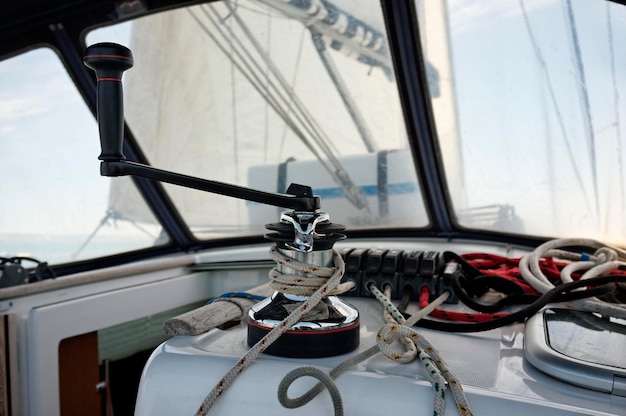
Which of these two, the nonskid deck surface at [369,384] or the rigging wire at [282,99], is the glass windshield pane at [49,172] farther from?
the nonskid deck surface at [369,384]

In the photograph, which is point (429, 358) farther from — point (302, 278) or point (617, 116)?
point (617, 116)

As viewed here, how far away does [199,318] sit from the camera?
87 centimetres

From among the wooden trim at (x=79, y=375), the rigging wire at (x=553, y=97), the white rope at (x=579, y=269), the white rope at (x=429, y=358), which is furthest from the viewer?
the rigging wire at (x=553, y=97)

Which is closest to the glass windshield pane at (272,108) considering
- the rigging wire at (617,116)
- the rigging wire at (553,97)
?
the rigging wire at (553,97)

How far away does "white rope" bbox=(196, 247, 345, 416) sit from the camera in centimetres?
68

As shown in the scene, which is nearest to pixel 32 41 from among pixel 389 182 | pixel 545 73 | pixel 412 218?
pixel 389 182

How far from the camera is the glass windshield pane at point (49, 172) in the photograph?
2.41 m

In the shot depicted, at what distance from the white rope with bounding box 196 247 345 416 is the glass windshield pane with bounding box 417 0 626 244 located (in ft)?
5.07

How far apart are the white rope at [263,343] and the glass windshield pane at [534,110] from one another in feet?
5.07

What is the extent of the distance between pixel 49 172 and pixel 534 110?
223 cm

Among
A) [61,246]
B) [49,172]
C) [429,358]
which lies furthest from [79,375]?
[429,358]

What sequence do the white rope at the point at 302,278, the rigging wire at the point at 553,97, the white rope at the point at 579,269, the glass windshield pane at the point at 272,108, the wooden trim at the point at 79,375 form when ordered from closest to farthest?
the white rope at the point at 302,278 < the white rope at the point at 579,269 < the wooden trim at the point at 79,375 < the rigging wire at the point at 553,97 < the glass windshield pane at the point at 272,108

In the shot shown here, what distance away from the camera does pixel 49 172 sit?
8.44 feet

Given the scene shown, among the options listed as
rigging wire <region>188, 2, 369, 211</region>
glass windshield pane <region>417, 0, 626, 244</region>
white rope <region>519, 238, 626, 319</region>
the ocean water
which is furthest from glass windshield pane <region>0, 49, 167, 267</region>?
white rope <region>519, 238, 626, 319</region>
